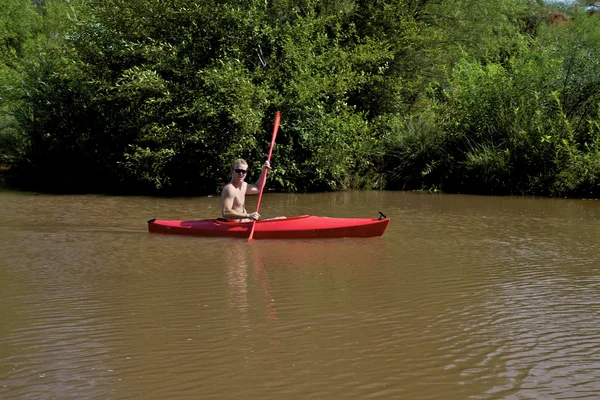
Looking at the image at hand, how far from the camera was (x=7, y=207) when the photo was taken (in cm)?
1430

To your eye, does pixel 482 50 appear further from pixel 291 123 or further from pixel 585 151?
pixel 291 123

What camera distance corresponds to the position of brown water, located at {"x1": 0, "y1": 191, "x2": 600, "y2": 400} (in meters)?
4.70

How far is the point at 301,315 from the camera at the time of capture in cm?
627

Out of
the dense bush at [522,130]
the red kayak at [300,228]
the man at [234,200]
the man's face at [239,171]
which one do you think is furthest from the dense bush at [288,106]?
the red kayak at [300,228]

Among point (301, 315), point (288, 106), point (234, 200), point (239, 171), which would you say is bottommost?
point (301, 315)

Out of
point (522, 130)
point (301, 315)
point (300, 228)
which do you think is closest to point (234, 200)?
point (300, 228)

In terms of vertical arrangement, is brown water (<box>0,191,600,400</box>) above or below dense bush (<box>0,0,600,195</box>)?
below

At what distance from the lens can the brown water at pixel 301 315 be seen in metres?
4.70

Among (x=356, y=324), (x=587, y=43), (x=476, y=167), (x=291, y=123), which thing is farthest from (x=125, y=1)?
(x=356, y=324)

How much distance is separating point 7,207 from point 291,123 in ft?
19.4

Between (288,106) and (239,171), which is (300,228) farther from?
(288,106)

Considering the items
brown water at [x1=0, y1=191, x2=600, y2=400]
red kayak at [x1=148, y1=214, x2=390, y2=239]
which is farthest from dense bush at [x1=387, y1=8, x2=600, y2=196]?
red kayak at [x1=148, y1=214, x2=390, y2=239]

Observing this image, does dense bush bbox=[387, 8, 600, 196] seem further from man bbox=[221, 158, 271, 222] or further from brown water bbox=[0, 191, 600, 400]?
man bbox=[221, 158, 271, 222]

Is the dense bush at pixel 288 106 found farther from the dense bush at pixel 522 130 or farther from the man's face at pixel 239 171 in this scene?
the man's face at pixel 239 171
